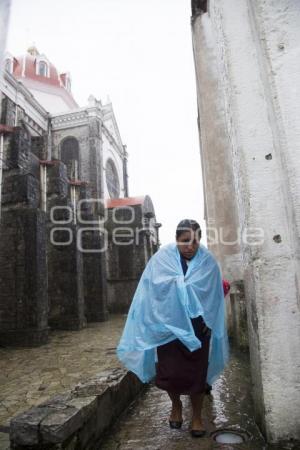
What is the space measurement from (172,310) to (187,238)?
0.70m

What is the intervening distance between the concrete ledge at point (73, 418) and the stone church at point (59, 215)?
2283 mm

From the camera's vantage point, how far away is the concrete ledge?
213 cm

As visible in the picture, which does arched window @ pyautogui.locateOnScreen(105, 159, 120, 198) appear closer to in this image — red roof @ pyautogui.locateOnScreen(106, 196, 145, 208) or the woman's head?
red roof @ pyautogui.locateOnScreen(106, 196, 145, 208)

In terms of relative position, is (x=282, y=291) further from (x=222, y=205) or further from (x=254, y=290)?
(x=222, y=205)

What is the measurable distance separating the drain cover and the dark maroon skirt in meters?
0.35

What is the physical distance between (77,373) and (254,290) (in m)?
3.95

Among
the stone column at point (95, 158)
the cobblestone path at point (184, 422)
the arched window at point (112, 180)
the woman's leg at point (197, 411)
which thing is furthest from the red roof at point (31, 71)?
the woman's leg at point (197, 411)

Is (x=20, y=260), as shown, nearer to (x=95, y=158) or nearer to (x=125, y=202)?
(x=125, y=202)

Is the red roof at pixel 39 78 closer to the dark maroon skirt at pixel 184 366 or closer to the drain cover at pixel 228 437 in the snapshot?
the dark maroon skirt at pixel 184 366

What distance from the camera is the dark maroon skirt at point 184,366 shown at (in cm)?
280

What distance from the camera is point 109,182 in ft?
77.9

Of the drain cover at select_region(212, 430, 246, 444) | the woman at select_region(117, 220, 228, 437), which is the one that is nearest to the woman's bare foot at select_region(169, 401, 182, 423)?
the woman at select_region(117, 220, 228, 437)

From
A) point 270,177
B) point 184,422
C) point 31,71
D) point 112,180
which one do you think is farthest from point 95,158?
point 184,422

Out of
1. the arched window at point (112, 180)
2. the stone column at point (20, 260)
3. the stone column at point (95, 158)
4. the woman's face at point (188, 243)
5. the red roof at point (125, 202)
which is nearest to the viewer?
the woman's face at point (188, 243)
